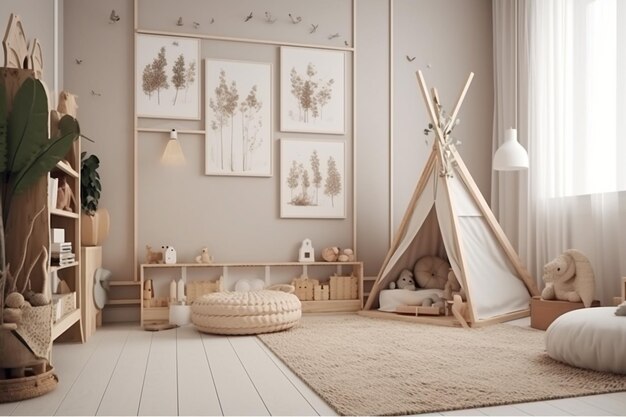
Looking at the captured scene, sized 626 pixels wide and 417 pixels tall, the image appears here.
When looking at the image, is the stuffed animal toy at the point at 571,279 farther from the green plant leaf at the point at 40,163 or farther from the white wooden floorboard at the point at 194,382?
the green plant leaf at the point at 40,163

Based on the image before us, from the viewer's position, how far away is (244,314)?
3791 millimetres

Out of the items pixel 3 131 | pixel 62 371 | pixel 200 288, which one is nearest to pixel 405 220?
pixel 200 288

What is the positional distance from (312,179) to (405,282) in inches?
45.7

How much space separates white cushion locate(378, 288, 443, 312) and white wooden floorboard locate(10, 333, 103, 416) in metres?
2.12

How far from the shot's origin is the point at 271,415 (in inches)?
84.0

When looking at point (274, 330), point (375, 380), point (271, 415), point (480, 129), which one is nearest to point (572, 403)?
point (375, 380)

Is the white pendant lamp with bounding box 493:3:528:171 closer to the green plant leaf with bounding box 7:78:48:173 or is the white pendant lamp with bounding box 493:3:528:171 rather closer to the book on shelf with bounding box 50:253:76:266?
the book on shelf with bounding box 50:253:76:266

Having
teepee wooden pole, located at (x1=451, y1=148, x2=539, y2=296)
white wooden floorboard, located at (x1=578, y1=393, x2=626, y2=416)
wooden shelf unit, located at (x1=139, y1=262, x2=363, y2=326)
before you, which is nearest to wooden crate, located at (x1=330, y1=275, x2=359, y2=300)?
wooden shelf unit, located at (x1=139, y1=262, x2=363, y2=326)

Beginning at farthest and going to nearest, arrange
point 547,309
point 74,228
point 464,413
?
point 547,309
point 74,228
point 464,413

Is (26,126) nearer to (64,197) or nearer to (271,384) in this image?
(64,197)

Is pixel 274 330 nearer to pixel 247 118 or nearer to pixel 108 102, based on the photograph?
pixel 247 118

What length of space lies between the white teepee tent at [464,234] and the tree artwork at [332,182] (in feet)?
2.45

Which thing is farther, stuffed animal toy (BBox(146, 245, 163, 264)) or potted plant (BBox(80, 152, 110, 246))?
stuffed animal toy (BBox(146, 245, 163, 264))

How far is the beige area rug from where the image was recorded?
7.54ft
